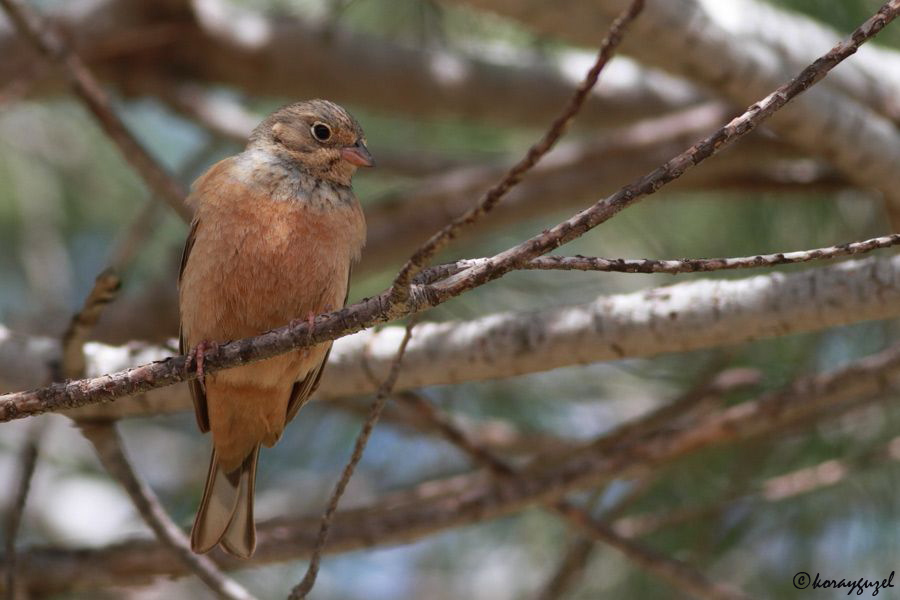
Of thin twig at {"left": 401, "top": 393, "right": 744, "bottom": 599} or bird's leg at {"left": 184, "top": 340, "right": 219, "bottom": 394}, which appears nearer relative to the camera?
bird's leg at {"left": 184, "top": 340, "right": 219, "bottom": 394}

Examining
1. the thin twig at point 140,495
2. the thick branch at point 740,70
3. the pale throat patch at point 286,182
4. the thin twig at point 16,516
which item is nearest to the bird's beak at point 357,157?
the pale throat patch at point 286,182

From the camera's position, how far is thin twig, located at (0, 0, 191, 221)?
5059 millimetres

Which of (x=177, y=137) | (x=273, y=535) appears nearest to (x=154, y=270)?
(x=177, y=137)

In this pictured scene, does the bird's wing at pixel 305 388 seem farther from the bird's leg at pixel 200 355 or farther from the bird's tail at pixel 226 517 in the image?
the bird's leg at pixel 200 355

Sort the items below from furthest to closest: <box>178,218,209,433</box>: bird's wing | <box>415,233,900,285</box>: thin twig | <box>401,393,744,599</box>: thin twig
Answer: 1. <box>401,393,744,599</box>: thin twig
2. <box>178,218,209,433</box>: bird's wing
3. <box>415,233,900,285</box>: thin twig

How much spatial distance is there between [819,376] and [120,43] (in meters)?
4.42

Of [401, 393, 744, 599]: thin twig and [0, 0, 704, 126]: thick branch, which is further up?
[0, 0, 704, 126]: thick branch

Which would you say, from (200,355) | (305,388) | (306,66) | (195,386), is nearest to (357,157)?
(305,388)

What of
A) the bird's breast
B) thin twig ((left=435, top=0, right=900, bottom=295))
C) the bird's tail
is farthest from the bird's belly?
thin twig ((left=435, top=0, right=900, bottom=295))

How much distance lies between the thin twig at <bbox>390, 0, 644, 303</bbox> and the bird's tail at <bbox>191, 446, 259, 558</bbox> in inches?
75.3

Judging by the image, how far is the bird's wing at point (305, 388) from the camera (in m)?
4.38

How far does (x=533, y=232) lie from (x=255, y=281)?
14.3 feet

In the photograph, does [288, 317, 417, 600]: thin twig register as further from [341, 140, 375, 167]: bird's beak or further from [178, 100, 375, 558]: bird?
[341, 140, 375, 167]: bird's beak

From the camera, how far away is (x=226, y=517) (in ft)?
14.3
